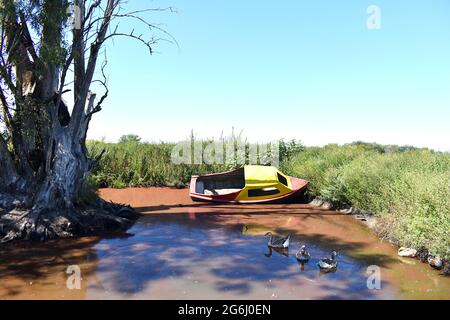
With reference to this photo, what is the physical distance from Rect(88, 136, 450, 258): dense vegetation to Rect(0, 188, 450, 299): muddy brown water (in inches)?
24.4

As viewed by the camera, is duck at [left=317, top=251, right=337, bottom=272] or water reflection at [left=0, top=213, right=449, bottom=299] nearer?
water reflection at [left=0, top=213, right=449, bottom=299]

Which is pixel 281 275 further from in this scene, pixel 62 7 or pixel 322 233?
pixel 62 7

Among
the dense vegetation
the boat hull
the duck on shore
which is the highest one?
the dense vegetation

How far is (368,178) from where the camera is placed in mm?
10977

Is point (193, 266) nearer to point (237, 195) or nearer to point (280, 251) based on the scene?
point (280, 251)

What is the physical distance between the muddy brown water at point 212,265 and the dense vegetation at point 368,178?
24.4 inches

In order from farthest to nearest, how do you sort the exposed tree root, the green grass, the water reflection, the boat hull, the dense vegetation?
the boat hull
the exposed tree root
the dense vegetation
the green grass
the water reflection

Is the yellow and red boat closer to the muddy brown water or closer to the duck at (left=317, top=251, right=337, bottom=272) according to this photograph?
the muddy brown water

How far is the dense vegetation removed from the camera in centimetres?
752

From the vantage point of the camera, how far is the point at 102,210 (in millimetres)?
10523

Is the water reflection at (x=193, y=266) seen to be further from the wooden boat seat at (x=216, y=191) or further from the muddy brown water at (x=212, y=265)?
the wooden boat seat at (x=216, y=191)

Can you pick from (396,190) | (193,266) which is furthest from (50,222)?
(396,190)

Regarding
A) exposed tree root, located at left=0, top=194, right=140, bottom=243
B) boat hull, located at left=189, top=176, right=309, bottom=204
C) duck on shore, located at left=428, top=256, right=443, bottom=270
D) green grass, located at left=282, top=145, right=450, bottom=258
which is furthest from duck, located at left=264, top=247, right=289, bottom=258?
boat hull, located at left=189, top=176, right=309, bottom=204
